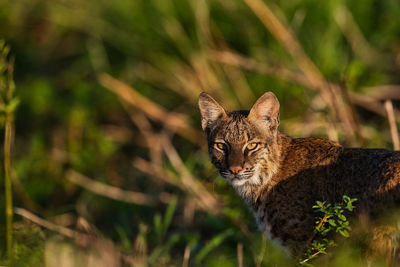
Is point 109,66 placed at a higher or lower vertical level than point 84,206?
higher

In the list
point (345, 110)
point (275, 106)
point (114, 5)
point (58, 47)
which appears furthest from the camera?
point (58, 47)

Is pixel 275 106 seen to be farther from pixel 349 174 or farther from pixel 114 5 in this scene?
pixel 114 5

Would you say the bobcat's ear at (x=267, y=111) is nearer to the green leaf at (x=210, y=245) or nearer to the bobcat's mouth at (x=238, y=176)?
the bobcat's mouth at (x=238, y=176)

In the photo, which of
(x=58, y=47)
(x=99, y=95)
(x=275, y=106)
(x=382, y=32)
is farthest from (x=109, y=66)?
(x=275, y=106)

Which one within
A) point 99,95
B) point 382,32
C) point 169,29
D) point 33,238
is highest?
point 382,32

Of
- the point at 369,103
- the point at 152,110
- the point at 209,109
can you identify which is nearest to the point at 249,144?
the point at 209,109

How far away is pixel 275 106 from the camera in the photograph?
5426 millimetres

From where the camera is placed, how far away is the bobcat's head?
529 cm

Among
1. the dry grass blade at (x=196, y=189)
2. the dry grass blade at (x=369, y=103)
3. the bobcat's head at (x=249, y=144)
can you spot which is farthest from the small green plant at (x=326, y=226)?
the dry grass blade at (x=369, y=103)

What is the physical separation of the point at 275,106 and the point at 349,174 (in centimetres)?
86

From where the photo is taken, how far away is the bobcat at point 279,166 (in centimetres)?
505

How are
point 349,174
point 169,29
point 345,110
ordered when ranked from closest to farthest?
point 349,174
point 345,110
point 169,29

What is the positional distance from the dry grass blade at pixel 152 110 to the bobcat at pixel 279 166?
3.02 m

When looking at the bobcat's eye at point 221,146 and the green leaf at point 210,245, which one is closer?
the bobcat's eye at point 221,146
